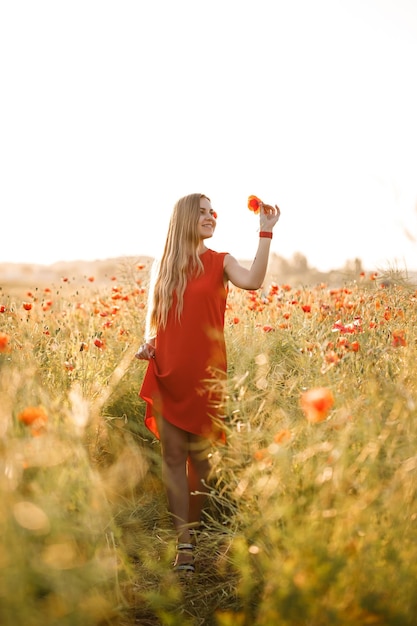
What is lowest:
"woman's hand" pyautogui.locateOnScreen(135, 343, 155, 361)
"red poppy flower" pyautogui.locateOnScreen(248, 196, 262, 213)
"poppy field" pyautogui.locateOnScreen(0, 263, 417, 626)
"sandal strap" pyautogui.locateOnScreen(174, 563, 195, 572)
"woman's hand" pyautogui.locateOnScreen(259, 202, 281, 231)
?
"sandal strap" pyautogui.locateOnScreen(174, 563, 195, 572)

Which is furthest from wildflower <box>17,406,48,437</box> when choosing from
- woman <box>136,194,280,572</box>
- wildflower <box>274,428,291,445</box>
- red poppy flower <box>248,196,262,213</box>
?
red poppy flower <box>248,196,262,213</box>

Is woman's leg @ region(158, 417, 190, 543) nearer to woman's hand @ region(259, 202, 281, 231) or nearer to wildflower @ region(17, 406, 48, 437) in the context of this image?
woman's hand @ region(259, 202, 281, 231)

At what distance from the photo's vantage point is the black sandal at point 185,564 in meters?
3.00

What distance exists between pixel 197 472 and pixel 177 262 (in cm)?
103

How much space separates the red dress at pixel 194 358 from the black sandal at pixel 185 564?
50cm

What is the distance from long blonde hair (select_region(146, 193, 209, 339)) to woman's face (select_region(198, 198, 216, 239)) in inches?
0.9

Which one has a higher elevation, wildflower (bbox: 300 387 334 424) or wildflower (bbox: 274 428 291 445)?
wildflower (bbox: 300 387 334 424)

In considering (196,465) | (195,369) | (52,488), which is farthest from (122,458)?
(52,488)

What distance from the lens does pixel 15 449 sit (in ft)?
6.03

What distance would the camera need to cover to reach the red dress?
319 centimetres

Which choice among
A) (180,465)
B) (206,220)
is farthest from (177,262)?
(180,465)

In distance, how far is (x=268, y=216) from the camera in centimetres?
311

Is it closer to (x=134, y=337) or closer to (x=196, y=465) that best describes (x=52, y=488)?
(x=196, y=465)

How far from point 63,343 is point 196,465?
1.62 meters
